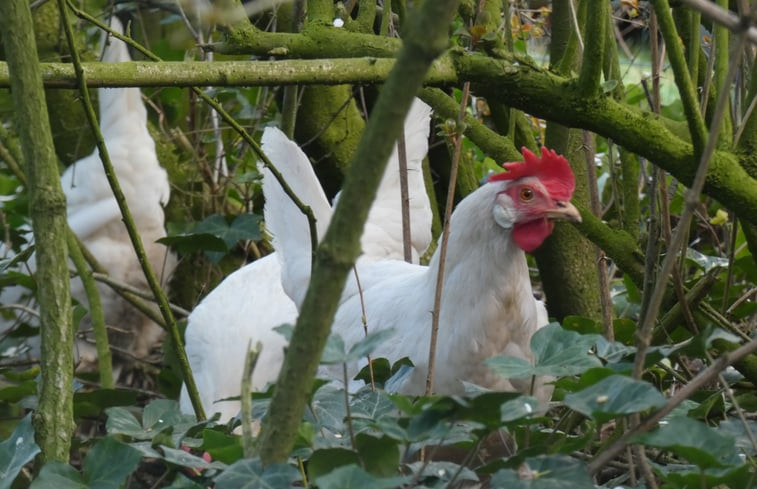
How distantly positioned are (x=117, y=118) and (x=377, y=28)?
1422 mm

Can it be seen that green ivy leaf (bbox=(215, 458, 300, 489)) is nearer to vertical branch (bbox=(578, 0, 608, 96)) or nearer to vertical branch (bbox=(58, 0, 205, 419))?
vertical branch (bbox=(58, 0, 205, 419))

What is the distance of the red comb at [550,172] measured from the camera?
8.14 ft

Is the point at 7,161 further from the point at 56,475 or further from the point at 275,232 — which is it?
the point at 56,475

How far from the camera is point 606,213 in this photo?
397 centimetres

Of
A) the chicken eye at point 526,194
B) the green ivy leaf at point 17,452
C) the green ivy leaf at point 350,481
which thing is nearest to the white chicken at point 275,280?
the chicken eye at point 526,194

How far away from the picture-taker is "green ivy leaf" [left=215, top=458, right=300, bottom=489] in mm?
1154

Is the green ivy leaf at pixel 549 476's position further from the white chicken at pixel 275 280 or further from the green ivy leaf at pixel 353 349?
the white chicken at pixel 275 280

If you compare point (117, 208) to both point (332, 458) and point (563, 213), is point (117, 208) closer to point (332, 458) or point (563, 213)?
point (563, 213)

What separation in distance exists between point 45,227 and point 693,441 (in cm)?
84

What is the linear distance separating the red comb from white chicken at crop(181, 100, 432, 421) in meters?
0.69

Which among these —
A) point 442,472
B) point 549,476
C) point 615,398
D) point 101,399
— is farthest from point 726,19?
point 101,399

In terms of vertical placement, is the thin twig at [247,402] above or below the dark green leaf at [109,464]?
above

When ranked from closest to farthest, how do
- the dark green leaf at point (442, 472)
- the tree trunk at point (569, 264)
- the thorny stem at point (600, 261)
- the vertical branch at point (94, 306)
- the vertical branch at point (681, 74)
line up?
the dark green leaf at point (442, 472)
the vertical branch at point (681, 74)
the thorny stem at point (600, 261)
the vertical branch at point (94, 306)
the tree trunk at point (569, 264)

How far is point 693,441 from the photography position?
3.80ft
